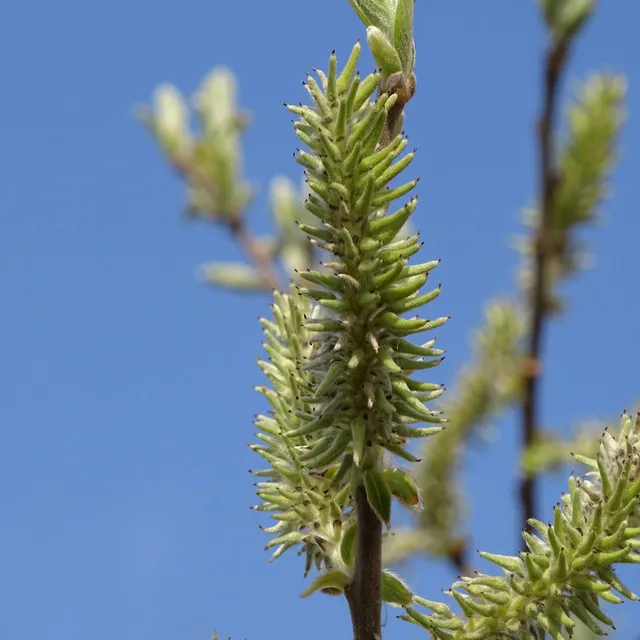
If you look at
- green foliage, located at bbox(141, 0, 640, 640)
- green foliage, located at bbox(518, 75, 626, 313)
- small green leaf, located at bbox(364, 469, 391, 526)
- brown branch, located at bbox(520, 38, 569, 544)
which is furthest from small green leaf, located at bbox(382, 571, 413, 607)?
green foliage, located at bbox(518, 75, 626, 313)

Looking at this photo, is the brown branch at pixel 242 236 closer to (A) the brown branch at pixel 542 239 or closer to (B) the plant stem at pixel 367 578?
(A) the brown branch at pixel 542 239

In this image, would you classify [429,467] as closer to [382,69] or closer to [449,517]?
[449,517]

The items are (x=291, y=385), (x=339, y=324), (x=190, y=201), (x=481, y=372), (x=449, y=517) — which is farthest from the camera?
(x=190, y=201)

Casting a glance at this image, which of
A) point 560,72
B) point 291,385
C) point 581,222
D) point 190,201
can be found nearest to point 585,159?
point 581,222

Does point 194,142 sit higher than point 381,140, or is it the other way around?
point 194,142

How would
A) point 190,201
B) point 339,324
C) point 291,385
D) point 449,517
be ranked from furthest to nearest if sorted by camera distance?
→ 1. point 190,201
2. point 449,517
3. point 291,385
4. point 339,324

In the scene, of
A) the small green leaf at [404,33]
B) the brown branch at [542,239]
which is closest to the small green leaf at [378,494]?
the small green leaf at [404,33]

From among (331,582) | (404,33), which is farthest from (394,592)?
(404,33)
